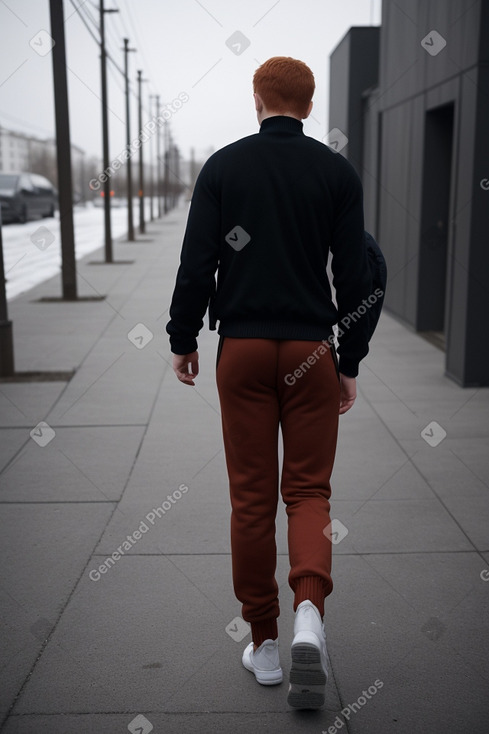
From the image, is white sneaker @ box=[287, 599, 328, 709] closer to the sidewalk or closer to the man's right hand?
the sidewalk

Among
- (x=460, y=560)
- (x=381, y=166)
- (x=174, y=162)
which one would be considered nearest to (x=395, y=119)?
(x=381, y=166)

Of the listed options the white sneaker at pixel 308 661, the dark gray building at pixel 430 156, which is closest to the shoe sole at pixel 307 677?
the white sneaker at pixel 308 661

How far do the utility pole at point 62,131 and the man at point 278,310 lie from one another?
10030 mm

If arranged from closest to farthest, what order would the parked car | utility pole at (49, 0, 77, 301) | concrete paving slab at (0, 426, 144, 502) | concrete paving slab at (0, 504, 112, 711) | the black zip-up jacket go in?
the black zip-up jacket, concrete paving slab at (0, 504, 112, 711), concrete paving slab at (0, 426, 144, 502), utility pole at (49, 0, 77, 301), the parked car

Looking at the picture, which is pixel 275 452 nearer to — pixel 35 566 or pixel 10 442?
pixel 35 566

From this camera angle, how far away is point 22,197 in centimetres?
3616

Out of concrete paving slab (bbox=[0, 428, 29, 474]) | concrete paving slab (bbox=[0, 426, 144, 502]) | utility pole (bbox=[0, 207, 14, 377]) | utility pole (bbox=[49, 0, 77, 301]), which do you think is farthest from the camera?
utility pole (bbox=[49, 0, 77, 301])

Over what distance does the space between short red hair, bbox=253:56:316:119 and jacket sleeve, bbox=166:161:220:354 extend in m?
0.31

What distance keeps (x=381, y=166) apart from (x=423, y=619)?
10152 millimetres

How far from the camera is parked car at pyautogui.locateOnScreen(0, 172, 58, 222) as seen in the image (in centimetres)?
3472

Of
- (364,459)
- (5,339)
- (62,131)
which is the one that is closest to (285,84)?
(364,459)

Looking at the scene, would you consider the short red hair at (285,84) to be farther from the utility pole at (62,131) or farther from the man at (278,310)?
the utility pole at (62,131)

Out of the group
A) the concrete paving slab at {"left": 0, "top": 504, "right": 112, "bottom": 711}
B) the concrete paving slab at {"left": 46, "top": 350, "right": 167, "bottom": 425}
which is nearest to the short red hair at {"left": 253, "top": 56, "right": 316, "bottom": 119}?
the concrete paving slab at {"left": 0, "top": 504, "right": 112, "bottom": 711}

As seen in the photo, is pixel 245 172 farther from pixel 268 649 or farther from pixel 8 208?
pixel 8 208
